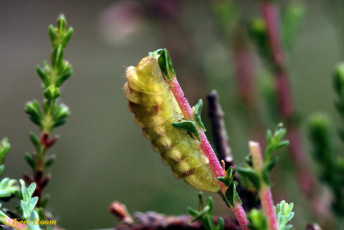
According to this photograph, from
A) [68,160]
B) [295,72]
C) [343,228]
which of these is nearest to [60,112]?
[343,228]

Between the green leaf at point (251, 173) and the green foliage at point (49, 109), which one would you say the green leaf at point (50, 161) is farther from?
the green leaf at point (251, 173)

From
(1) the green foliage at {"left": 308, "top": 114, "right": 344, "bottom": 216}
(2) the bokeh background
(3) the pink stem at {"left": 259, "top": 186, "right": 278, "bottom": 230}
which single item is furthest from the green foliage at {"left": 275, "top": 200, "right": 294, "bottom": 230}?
(2) the bokeh background

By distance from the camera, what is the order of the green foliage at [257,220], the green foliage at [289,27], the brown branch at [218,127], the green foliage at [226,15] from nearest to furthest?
the green foliage at [257,220] → the brown branch at [218,127] → the green foliage at [289,27] → the green foliage at [226,15]

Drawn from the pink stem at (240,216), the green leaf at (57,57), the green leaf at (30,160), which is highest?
the green leaf at (57,57)

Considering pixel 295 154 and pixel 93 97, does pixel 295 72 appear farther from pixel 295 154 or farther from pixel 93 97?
pixel 295 154

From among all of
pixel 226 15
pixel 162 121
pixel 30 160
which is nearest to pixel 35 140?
pixel 30 160

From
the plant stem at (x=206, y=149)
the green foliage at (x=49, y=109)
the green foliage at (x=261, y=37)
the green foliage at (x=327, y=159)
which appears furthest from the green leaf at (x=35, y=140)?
the green foliage at (x=261, y=37)
